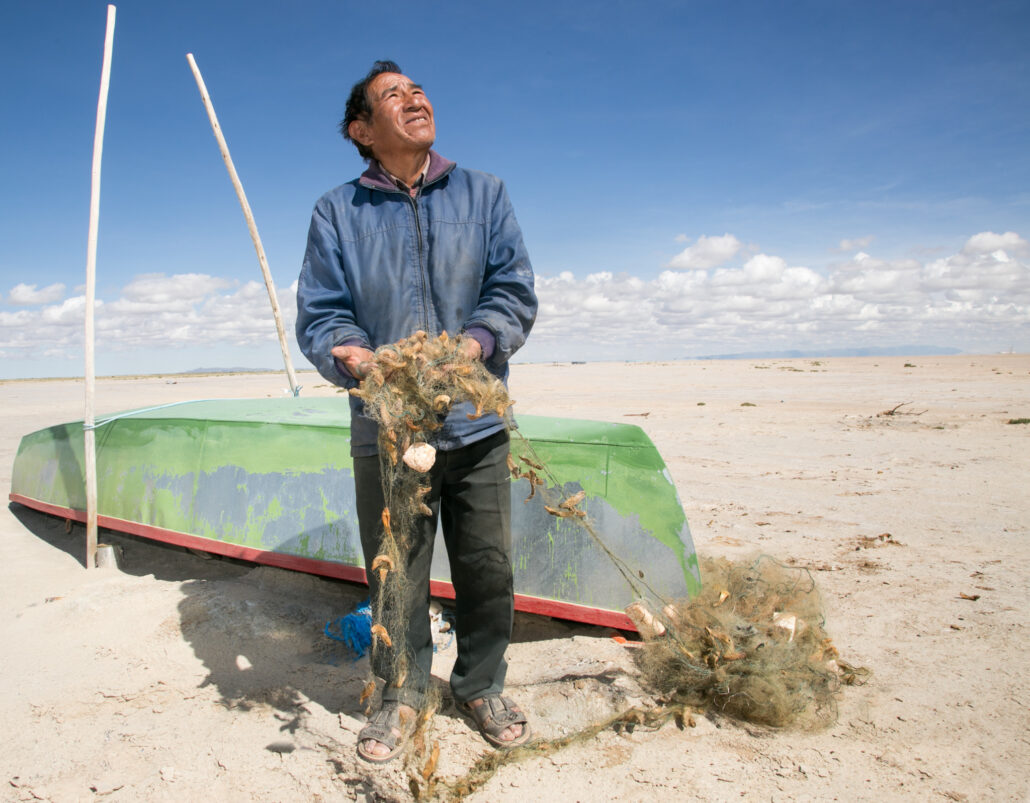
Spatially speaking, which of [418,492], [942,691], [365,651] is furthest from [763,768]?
[365,651]

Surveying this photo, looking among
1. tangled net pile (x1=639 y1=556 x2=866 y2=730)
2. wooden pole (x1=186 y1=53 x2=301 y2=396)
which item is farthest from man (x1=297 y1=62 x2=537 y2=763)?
wooden pole (x1=186 y1=53 x2=301 y2=396)

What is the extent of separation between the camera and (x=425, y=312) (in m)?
2.42

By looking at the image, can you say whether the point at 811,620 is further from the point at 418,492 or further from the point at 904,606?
the point at 418,492

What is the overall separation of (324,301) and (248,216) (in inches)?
185

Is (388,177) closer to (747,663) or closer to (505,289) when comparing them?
(505,289)

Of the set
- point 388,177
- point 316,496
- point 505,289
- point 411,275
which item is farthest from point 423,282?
point 316,496

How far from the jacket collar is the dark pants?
1.03 m

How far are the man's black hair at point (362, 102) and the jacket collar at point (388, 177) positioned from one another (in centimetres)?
14

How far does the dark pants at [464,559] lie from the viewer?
2439 millimetres

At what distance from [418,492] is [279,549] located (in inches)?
81.1

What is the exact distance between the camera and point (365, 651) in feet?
10.7

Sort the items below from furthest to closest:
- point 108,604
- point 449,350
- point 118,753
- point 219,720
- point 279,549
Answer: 1. point 279,549
2. point 108,604
3. point 219,720
4. point 118,753
5. point 449,350

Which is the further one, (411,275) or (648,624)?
(648,624)

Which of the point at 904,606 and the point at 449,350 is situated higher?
the point at 449,350
